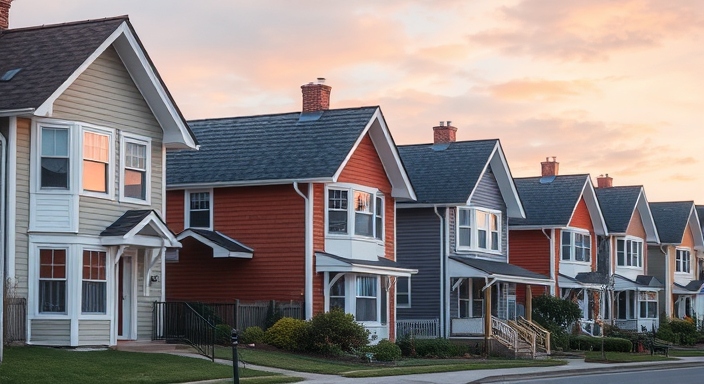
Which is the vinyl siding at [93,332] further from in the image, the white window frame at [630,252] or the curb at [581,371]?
the white window frame at [630,252]

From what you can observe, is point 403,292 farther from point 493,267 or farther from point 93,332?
point 93,332

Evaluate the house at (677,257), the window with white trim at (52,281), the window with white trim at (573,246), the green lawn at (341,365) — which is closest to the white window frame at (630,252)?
the house at (677,257)

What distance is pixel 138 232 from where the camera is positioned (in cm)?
2973

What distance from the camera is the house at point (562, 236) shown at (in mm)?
55250

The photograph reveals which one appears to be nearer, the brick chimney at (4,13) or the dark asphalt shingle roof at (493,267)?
the brick chimney at (4,13)

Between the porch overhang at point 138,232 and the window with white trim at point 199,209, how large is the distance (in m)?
8.64

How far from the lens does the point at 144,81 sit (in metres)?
31.0

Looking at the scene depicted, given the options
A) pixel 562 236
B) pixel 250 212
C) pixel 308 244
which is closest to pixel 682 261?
pixel 562 236

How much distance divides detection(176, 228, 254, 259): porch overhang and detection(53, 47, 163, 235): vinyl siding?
560 cm

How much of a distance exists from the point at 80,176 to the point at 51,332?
398 cm

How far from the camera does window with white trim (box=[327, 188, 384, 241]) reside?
3853cm

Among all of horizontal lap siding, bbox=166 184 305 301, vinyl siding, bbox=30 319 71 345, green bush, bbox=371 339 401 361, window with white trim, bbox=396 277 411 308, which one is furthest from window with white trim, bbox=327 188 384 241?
vinyl siding, bbox=30 319 71 345

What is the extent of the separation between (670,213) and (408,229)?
98.1 ft

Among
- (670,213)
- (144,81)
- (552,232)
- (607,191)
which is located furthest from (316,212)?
(670,213)
